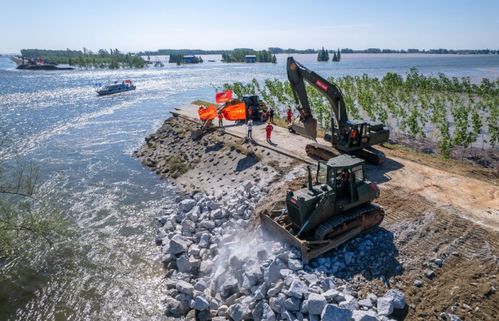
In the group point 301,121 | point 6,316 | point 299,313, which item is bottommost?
point 6,316

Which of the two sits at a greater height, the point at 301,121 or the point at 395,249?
the point at 301,121

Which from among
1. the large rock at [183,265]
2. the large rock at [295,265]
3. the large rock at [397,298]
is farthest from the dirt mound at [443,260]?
the large rock at [183,265]

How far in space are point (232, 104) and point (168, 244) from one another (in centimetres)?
1699

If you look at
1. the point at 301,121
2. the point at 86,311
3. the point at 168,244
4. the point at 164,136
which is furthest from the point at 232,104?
the point at 86,311

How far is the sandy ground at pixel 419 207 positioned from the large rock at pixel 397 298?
1.07ft

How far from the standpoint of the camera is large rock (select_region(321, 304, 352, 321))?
9.87 metres

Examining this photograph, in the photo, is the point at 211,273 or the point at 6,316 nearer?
the point at 6,316

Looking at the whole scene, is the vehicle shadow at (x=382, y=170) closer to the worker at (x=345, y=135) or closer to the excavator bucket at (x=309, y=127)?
the worker at (x=345, y=135)

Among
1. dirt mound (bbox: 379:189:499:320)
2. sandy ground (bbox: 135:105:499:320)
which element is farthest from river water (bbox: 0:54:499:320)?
dirt mound (bbox: 379:189:499:320)

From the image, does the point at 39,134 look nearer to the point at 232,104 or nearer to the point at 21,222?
the point at 232,104

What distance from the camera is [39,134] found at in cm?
3753

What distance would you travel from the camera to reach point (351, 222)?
43.3ft

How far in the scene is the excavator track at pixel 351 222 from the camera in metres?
12.7

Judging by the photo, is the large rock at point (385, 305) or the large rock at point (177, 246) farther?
the large rock at point (177, 246)
